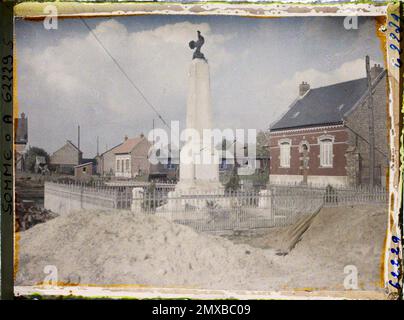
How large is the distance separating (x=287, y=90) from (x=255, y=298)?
304 centimetres

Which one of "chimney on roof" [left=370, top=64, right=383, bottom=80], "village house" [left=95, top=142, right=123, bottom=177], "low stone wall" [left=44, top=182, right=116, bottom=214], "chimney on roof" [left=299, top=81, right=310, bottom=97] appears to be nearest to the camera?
"chimney on roof" [left=370, top=64, right=383, bottom=80]

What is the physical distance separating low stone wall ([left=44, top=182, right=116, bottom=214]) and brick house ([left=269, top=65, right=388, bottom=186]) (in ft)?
8.51

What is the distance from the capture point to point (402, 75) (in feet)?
15.8

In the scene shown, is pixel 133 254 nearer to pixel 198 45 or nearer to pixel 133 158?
pixel 133 158

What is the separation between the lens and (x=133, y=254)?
194 inches

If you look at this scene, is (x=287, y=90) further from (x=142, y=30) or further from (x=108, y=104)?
(x=108, y=104)

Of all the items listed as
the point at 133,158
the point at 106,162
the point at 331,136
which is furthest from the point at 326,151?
the point at 106,162

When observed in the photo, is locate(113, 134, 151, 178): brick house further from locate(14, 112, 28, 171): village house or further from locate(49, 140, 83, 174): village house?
locate(14, 112, 28, 171): village house

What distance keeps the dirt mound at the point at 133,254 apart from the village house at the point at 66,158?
790 millimetres

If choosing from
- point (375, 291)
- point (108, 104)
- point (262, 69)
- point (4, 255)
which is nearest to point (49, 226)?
point (4, 255)

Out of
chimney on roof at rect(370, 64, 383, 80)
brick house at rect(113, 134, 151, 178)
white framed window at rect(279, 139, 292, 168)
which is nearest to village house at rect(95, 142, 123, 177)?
brick house at rect(113, 134, 151, 178)

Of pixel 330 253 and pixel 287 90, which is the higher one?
pixel 287 90

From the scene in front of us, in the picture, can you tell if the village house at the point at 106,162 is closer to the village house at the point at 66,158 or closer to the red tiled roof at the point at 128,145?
the red tiled roof at the point at 128,145

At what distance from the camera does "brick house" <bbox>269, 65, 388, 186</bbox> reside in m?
4.95
